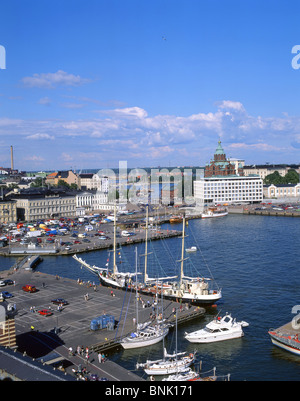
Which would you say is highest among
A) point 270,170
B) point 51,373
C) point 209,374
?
point 270,170

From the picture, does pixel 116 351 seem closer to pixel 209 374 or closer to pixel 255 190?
pixel 209 374

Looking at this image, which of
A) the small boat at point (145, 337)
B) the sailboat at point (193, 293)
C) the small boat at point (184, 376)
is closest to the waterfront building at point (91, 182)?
the sailboat at point (193, 293)

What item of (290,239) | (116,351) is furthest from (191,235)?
(116,351)

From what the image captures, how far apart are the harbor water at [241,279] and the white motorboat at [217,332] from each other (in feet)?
1.01

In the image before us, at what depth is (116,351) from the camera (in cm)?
2338

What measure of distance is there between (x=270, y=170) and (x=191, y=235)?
101 meters

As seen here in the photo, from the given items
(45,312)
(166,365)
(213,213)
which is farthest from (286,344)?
(213,213)

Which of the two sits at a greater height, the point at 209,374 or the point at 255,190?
the point at 255,190

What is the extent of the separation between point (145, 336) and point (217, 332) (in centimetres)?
420

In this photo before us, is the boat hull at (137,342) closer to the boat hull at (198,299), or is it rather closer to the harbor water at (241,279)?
the harbor water at (241,279)

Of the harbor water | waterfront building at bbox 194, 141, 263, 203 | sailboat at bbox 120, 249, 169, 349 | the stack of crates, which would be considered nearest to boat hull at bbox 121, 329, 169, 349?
sailboat at bbox 120, 249, 169, 349

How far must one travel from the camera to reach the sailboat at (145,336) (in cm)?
2358

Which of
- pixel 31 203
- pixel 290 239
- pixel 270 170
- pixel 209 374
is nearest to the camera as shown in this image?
pixel 209 374
